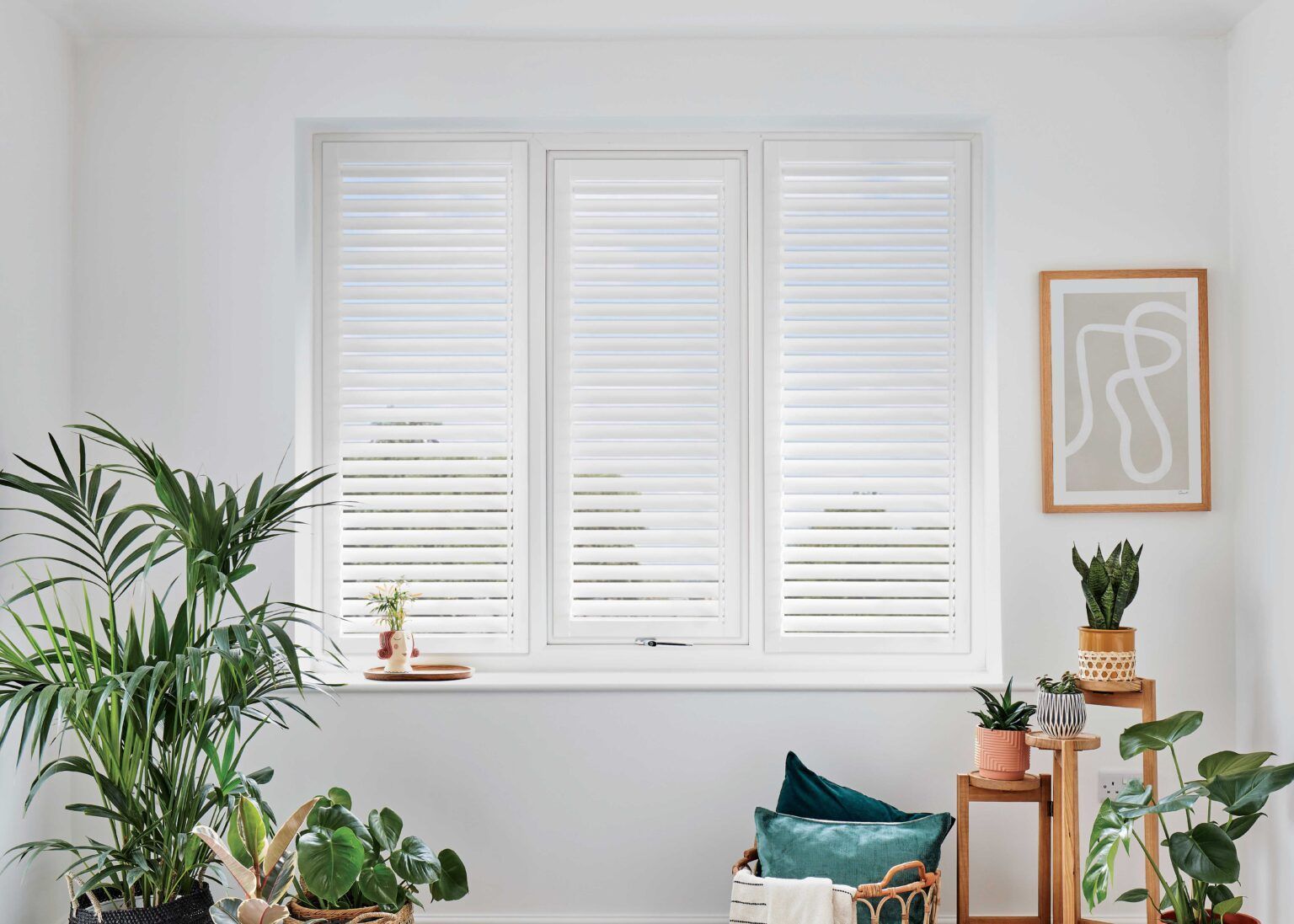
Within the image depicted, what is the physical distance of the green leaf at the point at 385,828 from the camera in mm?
2369

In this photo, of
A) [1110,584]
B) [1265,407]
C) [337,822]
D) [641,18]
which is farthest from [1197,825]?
[641,18]

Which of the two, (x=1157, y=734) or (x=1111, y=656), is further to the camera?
(x=1111, y=656)

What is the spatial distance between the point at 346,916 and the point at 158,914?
39cm

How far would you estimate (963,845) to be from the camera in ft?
8.08

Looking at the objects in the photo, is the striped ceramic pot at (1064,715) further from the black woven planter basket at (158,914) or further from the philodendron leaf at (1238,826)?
the black woven planter basket at (158,914)

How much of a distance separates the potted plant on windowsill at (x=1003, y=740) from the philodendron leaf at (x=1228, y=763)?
382mm

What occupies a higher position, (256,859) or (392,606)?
(392,606)

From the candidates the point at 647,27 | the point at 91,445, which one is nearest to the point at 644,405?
the point at 647,27

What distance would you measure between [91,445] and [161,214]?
0.65 m

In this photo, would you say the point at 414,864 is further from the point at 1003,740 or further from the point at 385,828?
the point at 1003,740

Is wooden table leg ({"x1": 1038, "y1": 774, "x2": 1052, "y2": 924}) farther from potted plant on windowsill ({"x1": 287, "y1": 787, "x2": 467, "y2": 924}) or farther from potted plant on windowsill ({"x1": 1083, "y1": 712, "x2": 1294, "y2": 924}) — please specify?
potted plant on windowsill ({"x1": 287, "y1": 787, "x2": 467, "y2": 924})

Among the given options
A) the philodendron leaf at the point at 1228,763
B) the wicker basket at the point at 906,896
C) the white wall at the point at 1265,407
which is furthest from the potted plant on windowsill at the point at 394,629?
the white wall at the point at 1265,407

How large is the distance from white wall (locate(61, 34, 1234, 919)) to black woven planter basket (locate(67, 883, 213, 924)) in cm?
49

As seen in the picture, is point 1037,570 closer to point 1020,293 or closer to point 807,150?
point 1020,293
